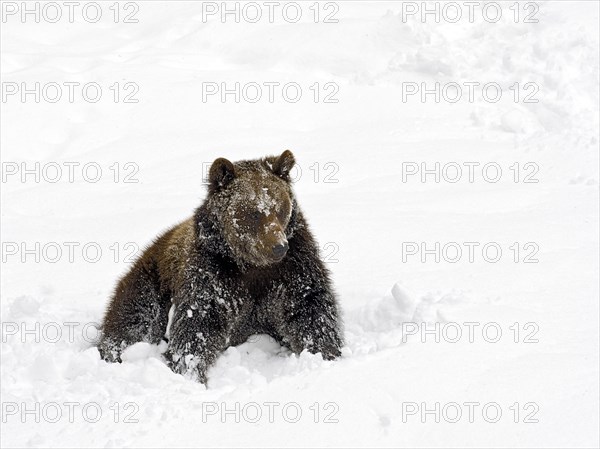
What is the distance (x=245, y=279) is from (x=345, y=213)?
2660 mm

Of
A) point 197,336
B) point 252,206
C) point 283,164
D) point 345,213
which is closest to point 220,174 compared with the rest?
point 252,206

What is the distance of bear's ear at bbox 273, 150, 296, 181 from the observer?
19.7 ft

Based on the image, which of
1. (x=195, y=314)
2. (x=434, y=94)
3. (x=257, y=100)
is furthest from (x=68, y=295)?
(x=434, y=94)

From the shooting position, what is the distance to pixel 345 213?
844cm

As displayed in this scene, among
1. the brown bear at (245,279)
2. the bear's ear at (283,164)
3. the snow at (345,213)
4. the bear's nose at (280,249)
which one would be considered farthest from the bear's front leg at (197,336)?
the bear's ear at (283,164)

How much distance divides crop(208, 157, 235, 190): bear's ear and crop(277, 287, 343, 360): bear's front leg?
942mm

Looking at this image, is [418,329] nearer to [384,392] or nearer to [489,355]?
[489,355]

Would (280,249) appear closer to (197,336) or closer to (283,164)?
(283,164)

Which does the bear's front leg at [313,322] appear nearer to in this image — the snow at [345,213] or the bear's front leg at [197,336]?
the snow at [345,213]

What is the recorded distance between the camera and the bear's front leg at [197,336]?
584cm

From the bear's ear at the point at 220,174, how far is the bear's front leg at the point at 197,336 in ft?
2.84

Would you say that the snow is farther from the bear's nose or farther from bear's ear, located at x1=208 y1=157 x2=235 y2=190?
bear's ear, located at x1=208 y1=157 x2=235 y2=190

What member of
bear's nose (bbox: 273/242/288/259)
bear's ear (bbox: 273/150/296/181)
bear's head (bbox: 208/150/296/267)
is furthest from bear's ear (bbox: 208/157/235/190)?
bear's nose (bbox: 273/242/288/259)

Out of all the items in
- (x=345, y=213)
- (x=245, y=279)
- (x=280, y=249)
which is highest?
(x=345, y=213)
